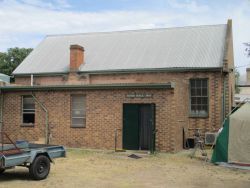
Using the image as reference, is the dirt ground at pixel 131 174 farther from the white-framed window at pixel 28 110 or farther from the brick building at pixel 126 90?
the white-framed window at pixel 28 110

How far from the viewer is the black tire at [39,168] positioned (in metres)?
12.0

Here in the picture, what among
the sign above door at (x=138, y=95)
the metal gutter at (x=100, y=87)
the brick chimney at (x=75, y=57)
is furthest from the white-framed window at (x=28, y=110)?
the sign above door at (x=138, y=95)

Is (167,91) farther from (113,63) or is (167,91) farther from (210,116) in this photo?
(113,63)

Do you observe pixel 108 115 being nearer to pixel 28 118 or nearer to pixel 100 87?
pixel 100 87

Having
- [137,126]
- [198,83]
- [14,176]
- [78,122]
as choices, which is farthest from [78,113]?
[14,176]

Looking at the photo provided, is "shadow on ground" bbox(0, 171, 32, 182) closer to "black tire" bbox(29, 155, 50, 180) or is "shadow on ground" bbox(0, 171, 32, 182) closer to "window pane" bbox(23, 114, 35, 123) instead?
"black tire" bbox(29, 155, 50, 180)

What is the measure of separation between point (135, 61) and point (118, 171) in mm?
12863

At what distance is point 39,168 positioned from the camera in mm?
12242

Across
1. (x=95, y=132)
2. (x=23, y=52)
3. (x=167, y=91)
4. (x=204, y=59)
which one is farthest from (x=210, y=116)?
(x=23, y=52)

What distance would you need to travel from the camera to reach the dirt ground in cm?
1195

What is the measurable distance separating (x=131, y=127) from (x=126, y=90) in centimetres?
175

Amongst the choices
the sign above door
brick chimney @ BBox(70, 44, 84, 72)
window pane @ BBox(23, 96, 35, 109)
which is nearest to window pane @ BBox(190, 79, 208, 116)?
the sign above door

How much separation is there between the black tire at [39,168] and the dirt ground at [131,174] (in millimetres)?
182

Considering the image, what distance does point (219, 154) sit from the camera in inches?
653
